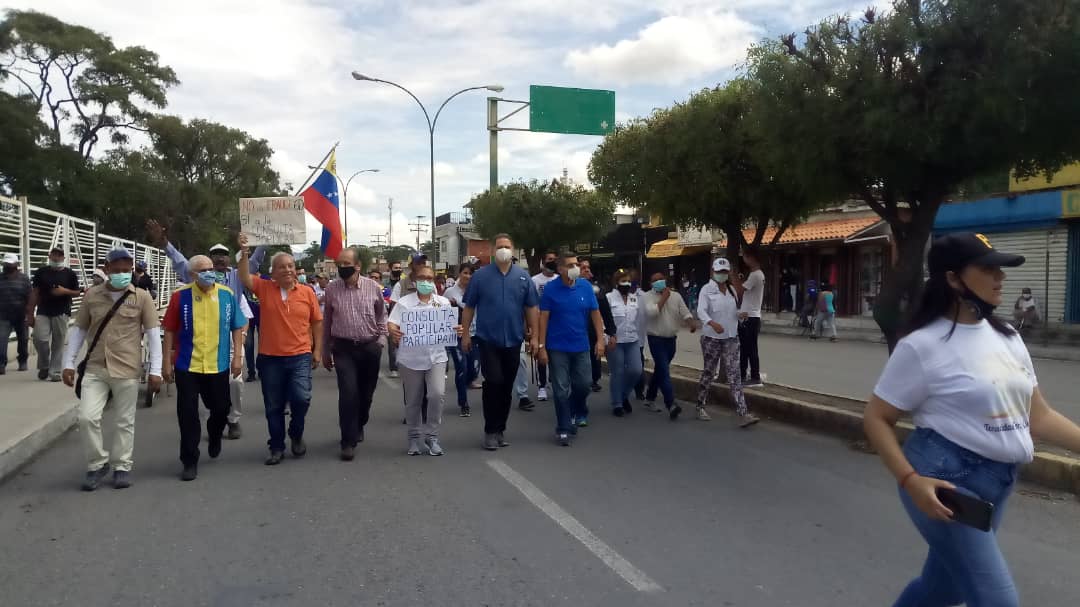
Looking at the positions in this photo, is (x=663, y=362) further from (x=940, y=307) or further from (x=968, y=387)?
(x=968, y=387)

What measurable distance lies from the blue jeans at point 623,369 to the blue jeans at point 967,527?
22.4ft

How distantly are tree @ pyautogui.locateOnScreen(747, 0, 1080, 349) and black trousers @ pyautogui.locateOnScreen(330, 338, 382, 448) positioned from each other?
4764 mm

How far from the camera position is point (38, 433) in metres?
7.77

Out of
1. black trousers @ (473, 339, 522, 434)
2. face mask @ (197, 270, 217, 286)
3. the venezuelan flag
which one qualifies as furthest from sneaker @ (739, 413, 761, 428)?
the venezuelan flag

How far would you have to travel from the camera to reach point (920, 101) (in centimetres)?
786

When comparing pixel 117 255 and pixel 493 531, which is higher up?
pixel 117 255

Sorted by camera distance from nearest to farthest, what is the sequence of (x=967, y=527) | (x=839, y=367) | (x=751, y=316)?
(x=967, y=527), (x=751, y=316), (x=839, y=367)

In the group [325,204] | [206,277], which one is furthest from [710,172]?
[206,277]

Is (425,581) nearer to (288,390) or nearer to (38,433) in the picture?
(288,390)

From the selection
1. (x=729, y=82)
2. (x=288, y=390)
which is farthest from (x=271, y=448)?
(x=729, y=82)

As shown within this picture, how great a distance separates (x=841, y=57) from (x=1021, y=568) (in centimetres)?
543

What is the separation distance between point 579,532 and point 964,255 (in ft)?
10.1

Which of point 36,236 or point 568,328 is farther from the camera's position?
point 36,236

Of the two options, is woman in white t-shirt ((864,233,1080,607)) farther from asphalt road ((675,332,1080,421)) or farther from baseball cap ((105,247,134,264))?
asphalt road ((675,332,1080,421))
